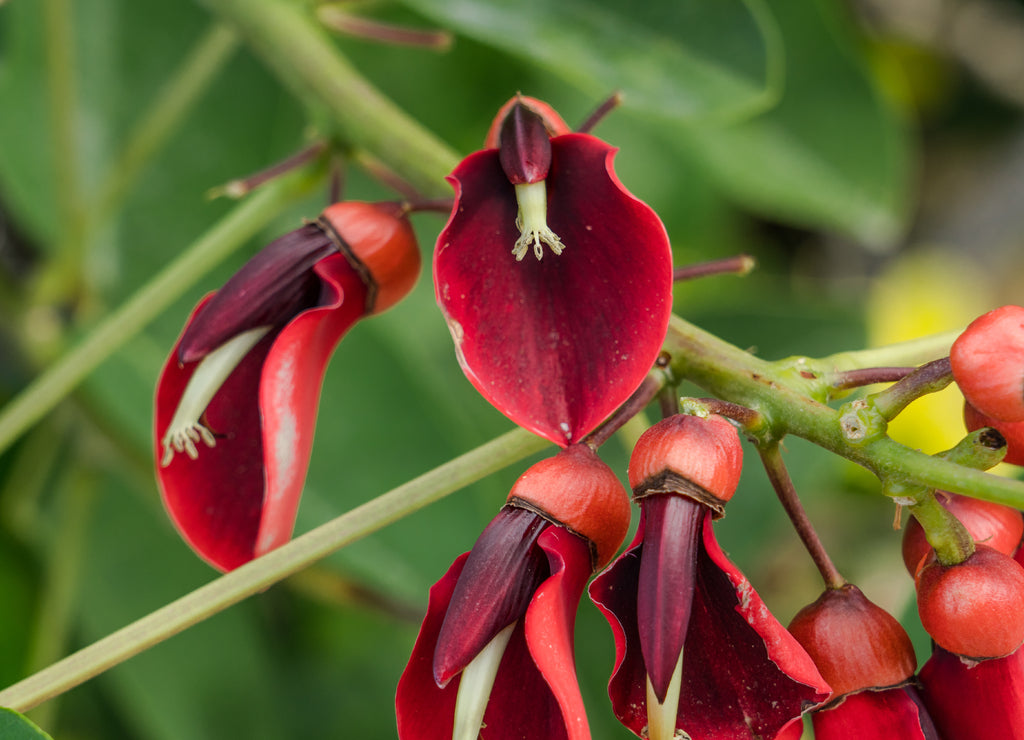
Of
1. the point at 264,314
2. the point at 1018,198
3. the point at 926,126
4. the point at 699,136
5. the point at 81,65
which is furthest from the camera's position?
the point at 926,126

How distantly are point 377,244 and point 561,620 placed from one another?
225 millimetres

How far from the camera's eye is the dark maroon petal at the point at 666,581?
14.1 inches

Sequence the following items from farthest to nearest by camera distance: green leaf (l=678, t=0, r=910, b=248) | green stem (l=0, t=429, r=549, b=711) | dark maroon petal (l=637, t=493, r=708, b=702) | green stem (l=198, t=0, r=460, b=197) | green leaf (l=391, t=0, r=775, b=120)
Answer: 1. green leaf (l=678, t=0, r=910, b=248)
2. green leaf (l=391, t=0, r=775, b=120)
3. green stem (l=198, t=0, r=460, b=197)
4. green stem (l=0, t=429, r=549, b=711)
5. dark maroon petal (l=637, t=493, r=708, b=702)

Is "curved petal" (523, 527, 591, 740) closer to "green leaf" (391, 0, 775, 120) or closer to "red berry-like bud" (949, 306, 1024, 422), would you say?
"red berry-like bud" (949, 306, 1024, 422)

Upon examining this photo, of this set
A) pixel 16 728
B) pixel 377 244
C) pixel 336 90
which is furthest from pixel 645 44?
pixel 16 728

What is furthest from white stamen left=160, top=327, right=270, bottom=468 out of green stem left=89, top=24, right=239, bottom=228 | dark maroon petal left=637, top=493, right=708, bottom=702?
green stem left=89, top=24, right=239, bottom=228

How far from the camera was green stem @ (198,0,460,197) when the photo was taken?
24.3 inches

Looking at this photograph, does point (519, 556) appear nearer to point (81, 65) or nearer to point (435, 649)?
point (435, 649)

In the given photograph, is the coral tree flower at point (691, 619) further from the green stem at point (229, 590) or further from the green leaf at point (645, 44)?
the green leaf at point (645, 44)

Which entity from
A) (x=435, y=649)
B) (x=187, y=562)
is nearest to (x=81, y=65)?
(x=187, y=562)

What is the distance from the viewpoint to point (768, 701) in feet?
1.33

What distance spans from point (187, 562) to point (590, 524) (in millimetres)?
795

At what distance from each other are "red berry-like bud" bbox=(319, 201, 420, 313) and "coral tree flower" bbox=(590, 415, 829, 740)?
19 cm

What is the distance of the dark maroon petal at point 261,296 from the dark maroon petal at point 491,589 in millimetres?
170
